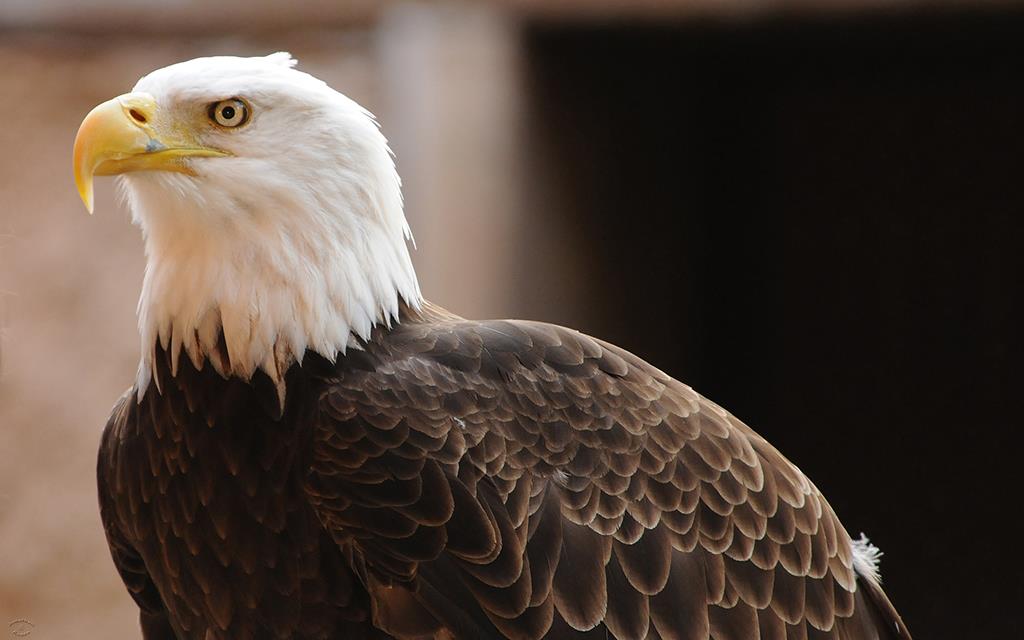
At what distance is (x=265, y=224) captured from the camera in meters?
2.24

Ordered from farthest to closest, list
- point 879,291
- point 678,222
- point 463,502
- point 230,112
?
point 879,291
point 678,222
point 230,112
point 463,502

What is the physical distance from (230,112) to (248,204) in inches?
6.2

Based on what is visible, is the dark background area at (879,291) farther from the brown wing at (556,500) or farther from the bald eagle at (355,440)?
the bald eagle at (355,440)

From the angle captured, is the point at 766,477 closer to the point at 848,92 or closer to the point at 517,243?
the point at 517,243

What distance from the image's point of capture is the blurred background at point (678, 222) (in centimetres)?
448

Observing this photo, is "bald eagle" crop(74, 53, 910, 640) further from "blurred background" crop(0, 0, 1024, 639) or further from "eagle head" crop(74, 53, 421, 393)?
"blurred background" crop(0, 0, 1024, 639)

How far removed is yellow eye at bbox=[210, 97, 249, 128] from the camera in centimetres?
223

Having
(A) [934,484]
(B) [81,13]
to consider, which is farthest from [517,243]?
(A) [934,484]

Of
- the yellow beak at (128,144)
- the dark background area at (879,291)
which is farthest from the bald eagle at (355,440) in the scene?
the dark background area at (879,291)

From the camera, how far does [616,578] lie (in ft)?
7.36

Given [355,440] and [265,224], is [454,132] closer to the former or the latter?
[265,224]

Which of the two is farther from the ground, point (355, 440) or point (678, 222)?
point (355, 440)

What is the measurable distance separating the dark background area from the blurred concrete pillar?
7.21ft

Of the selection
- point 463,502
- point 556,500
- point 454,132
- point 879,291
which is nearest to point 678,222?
point 879,291
